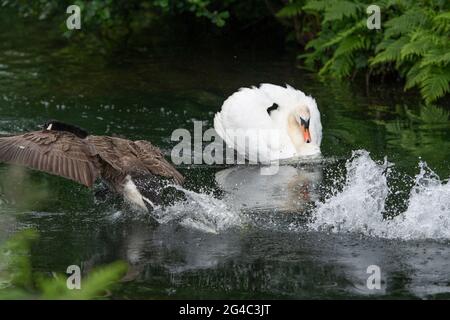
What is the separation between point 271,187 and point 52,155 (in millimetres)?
2576

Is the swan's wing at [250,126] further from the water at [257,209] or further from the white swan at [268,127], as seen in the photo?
the water at [257,209]

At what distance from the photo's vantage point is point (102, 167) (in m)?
8.52

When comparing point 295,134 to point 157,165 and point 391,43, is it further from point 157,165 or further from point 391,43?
point 391,43

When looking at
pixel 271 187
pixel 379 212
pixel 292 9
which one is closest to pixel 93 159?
pixel 271 187

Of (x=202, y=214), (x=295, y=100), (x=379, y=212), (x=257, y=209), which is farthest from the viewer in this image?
(x=295, y=100)

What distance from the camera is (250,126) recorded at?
1041 centimetres

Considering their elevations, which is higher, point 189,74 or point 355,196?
point 189,74

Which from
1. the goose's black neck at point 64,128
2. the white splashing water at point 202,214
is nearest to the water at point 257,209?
the white splashing water at point 202,214

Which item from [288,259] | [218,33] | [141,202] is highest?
[218,33]

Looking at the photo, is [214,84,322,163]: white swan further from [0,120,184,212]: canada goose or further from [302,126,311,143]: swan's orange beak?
[0,120,184,212]: canada goose

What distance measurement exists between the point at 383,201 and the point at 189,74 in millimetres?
6969

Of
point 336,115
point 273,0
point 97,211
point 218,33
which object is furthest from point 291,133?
point 218,33

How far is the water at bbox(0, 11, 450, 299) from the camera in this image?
23.2 ft

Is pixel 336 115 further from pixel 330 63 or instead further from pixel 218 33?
pixel 218 33
